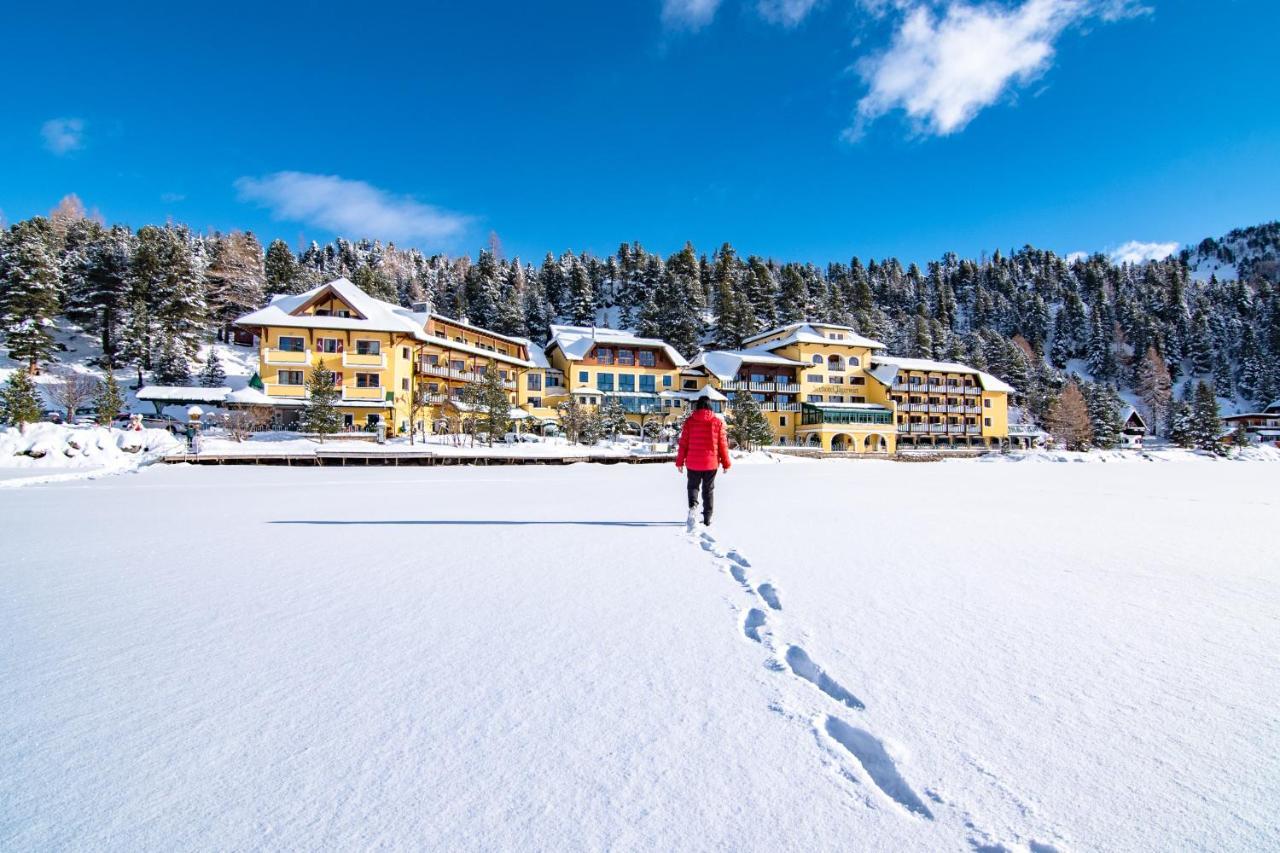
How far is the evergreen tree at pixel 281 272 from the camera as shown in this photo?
5656cm

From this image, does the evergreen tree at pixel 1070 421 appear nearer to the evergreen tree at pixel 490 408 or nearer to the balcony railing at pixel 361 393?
the evergreen tree at pixel 490 408

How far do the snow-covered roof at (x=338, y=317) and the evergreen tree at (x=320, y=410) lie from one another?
4.04 m

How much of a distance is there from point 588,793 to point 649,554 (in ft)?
11.8

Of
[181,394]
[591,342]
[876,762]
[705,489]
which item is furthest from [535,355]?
[876,762]

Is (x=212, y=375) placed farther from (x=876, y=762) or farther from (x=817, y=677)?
(x=876, y=762)

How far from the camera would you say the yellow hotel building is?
35281mm

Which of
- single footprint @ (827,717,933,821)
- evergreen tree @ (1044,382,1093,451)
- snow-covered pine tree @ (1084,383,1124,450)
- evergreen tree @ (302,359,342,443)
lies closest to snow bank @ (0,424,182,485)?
evergreen tree @ (302,359,342,443)

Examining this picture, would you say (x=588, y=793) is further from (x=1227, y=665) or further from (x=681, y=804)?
(x=1227, y=665)

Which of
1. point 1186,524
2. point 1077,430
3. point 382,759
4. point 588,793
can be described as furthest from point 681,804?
point 1077,430

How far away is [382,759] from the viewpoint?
69.2 inches

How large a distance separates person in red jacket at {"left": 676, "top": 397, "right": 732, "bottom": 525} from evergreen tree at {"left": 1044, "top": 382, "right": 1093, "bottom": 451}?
182 ft

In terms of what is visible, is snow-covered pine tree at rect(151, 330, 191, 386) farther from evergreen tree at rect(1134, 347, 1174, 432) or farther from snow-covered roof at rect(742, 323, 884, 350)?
evergreen tree at rect(1134, 347, 1174, 432)

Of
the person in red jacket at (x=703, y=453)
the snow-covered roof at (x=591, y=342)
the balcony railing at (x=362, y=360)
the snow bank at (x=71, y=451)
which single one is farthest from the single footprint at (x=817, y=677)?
the snow-covered roof at (x=591, y=342)

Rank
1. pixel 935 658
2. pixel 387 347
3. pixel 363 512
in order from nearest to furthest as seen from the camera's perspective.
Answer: pixel 935 658 < pixel 363 512 < pixel 387 347
